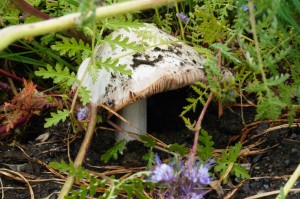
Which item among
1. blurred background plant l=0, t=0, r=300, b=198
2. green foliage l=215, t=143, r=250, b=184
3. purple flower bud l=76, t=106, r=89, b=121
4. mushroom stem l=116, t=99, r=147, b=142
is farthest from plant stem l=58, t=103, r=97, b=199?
green foliage l=215, t=143, r=250, b=184

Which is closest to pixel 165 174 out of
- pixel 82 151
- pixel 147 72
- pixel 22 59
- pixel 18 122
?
pixel 82 151

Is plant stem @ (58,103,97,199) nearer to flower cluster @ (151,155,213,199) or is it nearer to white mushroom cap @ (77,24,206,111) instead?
white mushroom cap @ (77,24,206,111)

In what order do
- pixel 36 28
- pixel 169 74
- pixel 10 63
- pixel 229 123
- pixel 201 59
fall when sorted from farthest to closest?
pixel 10 63, pixel 229 123, pixel 201 59, pixel 169 74, pixel 36 28

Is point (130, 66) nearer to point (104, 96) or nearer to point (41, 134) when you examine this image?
point (104, 96)

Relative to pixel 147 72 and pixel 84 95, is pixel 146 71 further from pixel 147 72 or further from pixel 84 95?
pixel 84 95

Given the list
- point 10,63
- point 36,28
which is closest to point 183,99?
point 10,63
